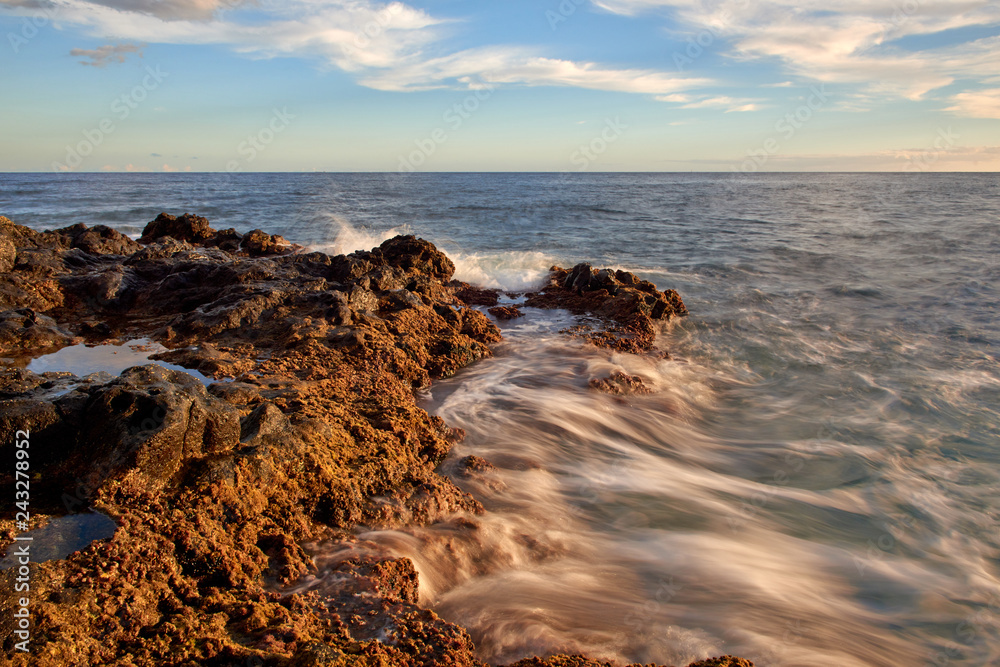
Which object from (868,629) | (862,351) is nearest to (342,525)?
(868,629)

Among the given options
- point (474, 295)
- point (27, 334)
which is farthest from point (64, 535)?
→ point (474, 295)

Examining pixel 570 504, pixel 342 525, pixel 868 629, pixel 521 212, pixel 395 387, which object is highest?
pixel 521 212

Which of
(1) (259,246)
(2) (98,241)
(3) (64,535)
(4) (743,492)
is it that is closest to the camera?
(3) (64,535)

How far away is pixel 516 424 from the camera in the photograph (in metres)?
5.70

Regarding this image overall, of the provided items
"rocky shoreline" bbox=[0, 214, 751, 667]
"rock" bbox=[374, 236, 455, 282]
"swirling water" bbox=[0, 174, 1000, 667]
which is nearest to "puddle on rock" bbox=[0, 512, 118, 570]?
"rocky shoreline" bbox=[0, 214, 751, 667]

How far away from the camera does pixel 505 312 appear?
9414 mm

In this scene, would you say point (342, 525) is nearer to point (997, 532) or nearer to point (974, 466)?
point (997, 532)

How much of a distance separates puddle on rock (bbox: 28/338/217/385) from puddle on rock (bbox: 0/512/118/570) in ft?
7.36

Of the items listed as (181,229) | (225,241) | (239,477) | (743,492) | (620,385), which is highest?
(181,229)

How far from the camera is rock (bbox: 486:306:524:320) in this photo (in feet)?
30.7

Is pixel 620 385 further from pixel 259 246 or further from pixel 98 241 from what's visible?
pixel 98 241

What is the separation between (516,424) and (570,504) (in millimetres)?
1347

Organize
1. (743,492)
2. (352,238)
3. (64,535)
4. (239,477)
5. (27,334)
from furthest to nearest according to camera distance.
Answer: (352,238)
(27,334)
(743,492)
(239,477)
(64,535)

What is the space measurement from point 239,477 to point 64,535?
2.66ft
